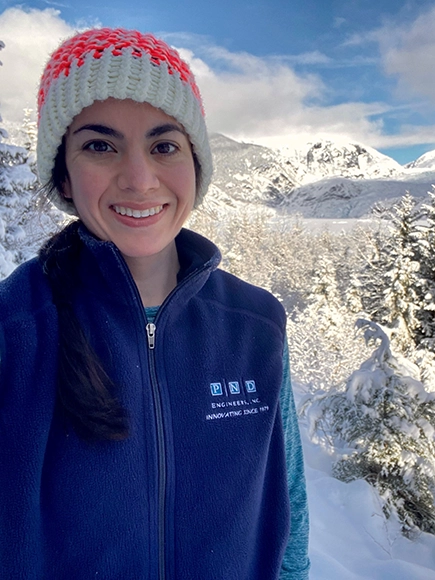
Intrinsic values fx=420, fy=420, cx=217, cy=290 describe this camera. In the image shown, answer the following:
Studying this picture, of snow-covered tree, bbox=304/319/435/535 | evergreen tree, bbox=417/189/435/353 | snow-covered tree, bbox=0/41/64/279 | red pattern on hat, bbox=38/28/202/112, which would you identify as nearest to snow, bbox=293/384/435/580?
snow-covered tree, bbox=304/319/435/535

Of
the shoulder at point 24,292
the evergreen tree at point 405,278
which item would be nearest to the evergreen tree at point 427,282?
the evergreen tree at point 405,278

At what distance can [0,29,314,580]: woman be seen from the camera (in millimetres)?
1096

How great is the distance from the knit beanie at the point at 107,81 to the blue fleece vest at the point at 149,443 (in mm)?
377

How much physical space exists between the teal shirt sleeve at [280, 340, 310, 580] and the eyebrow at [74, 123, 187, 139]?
870 mm

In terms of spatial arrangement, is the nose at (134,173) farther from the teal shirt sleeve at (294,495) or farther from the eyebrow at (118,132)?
the teal shirt sleeve at (294,495)

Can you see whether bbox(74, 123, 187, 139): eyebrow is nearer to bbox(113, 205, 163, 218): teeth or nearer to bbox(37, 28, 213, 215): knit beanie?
bbox(37, 28, 213, 215): knit beanie

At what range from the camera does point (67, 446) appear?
3.67 ft

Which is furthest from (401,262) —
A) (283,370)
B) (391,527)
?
(283,370)

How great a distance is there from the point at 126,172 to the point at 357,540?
5754mm

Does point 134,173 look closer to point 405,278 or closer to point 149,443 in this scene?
point 149,443

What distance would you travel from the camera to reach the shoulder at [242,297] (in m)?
1.55

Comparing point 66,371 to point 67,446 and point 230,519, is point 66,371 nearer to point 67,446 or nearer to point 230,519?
point 67,446

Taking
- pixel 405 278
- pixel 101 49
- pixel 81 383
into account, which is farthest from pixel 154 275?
pixel 405 278

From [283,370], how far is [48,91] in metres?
1.22
